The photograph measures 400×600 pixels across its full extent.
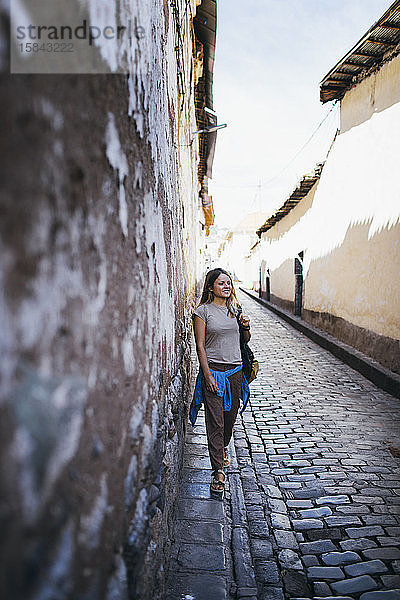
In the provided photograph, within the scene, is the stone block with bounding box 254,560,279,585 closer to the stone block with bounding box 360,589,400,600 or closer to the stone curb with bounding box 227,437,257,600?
the stone curb with bounding box 227,437,257,600

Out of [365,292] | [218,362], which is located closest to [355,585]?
[218,362]

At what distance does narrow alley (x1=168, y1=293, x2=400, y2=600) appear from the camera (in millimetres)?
2699

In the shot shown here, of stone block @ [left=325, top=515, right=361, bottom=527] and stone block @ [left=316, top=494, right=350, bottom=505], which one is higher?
stone block @ [left=316, top=494, right=350, bottom=505]

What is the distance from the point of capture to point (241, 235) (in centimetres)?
5659

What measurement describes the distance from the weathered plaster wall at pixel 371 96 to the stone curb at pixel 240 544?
21.6ft

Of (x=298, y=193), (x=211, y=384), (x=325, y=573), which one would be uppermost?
(x=298, y=193)

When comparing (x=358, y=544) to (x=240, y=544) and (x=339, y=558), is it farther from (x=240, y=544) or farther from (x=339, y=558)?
(x=240, y=544)

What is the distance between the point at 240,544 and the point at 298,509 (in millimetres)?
737

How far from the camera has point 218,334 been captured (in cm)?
375

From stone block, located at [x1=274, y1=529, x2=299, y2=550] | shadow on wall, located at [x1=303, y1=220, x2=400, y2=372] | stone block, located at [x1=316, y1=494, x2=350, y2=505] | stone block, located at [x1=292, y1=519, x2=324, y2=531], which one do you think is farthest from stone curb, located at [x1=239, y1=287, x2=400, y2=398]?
stone block, located at [x1=274, y1=529, x2=299, y2=550]

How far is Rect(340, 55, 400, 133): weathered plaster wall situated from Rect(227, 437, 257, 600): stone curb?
658 cm

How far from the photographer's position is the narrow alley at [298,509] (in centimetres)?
270

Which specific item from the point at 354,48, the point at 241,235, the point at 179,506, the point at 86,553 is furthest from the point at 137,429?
the point at 241,235

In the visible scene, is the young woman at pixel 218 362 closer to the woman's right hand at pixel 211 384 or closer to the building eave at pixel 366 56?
the woman's right hand at pixel 211 384
